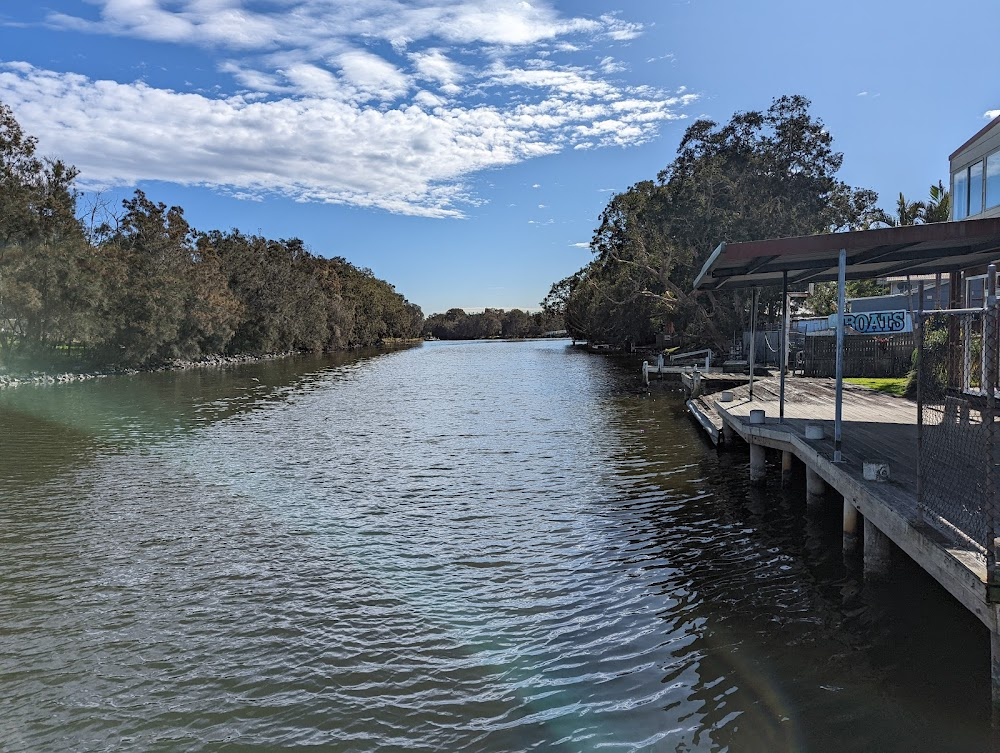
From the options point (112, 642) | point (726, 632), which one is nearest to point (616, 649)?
point (726, 632)

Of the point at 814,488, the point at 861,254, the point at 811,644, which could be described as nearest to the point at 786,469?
the point at 814,488

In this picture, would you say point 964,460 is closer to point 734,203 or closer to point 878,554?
point 878,554

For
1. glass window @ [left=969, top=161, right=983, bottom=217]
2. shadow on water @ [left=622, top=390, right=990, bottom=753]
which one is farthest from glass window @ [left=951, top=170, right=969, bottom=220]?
shadow on water @ [left=622, top=390, right=990, bottom=753]

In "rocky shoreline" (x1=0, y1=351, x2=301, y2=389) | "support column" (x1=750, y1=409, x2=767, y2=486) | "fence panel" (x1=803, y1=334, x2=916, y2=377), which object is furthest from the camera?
"rocky shoreline" (x1=0, y1=351, x2=301, y2=389)

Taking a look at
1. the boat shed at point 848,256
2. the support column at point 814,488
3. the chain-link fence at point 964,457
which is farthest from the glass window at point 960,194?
the support column at point 814,488

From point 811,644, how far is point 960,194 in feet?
64.0

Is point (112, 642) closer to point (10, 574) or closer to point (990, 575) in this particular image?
point (10, 574)

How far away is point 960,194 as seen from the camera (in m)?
21.0

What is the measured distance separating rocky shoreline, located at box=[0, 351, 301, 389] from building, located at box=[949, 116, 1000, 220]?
43.5 m

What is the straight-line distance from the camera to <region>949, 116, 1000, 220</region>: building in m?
18.3

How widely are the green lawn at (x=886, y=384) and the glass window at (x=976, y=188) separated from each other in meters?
5.11

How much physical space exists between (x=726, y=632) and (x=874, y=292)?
4644 cm

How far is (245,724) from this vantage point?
5586mm

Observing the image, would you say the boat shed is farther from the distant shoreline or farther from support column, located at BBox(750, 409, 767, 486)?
the distant shoreline
